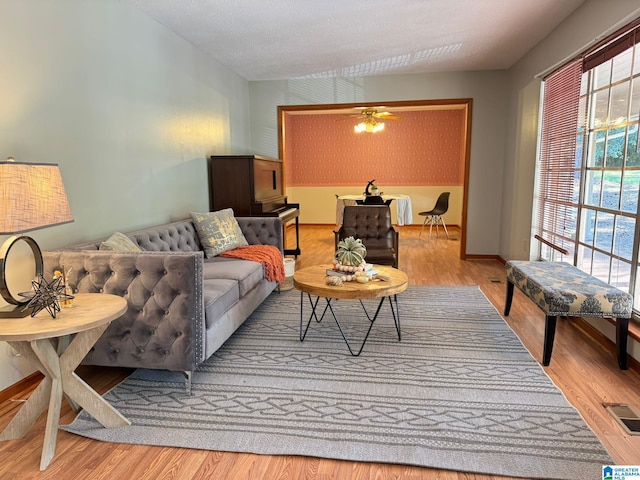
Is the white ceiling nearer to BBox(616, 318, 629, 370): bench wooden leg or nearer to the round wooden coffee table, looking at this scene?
the round wooden coffee table

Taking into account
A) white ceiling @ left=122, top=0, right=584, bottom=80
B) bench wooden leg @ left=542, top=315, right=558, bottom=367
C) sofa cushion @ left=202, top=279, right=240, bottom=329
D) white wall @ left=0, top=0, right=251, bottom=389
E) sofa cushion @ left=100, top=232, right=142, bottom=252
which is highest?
white ceiling @ left=122, top=0, right=584, bottom=80

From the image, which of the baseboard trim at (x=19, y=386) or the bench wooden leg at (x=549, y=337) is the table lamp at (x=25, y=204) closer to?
the baseboard trim at (x=19, y=386)

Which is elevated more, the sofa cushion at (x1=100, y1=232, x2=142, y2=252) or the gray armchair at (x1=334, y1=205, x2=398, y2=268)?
the sofa cushion at (x1=100, y1=232, x2=142, y2=252)

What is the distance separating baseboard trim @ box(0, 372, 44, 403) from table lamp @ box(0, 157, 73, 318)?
71 cm

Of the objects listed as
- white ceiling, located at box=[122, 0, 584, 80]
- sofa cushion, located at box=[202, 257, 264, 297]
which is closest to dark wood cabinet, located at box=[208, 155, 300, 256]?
white ceiling, located at box=[122, 0, 584, 80]

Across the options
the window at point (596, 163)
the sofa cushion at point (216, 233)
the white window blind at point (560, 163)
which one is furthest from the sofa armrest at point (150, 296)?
the white window blind at point (560, 163)

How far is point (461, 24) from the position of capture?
3770mm

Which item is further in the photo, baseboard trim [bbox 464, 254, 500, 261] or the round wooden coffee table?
baseboard trim [bbox 464, 254, 500, 261]

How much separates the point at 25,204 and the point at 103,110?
5.02ft

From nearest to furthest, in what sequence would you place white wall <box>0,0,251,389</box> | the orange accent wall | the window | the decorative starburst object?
the decorative starburst object, white wall <box>0,0,251,389</box>, the window, the orange accent wall

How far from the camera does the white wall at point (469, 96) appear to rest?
18.0 ft

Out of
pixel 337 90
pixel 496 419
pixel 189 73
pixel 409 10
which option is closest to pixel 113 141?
pixel 189 73

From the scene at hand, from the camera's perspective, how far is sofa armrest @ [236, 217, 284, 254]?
4227 mm

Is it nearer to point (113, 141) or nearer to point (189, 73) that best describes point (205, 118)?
point (189, 73)
